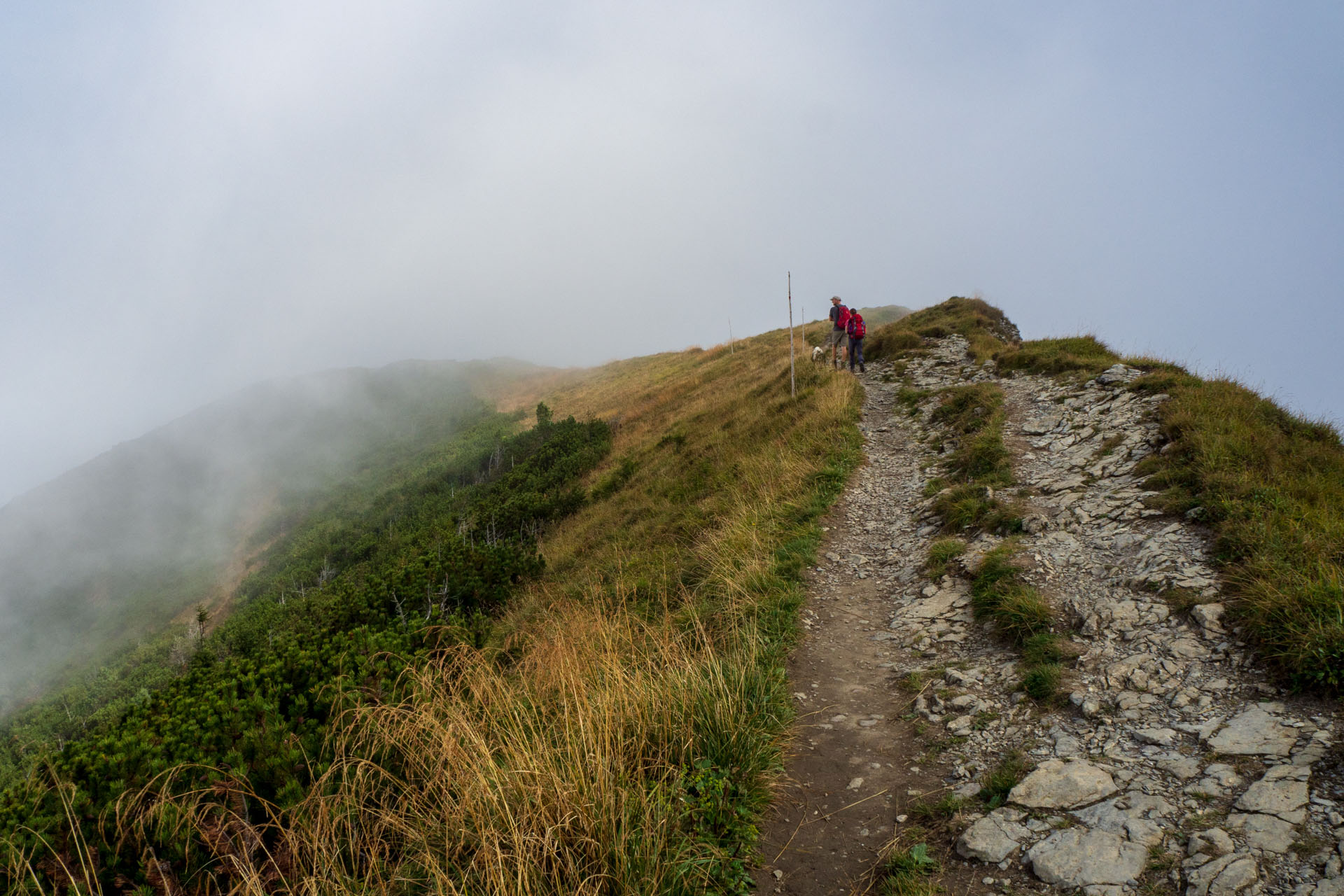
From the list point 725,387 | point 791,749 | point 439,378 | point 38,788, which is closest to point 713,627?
point 791,749

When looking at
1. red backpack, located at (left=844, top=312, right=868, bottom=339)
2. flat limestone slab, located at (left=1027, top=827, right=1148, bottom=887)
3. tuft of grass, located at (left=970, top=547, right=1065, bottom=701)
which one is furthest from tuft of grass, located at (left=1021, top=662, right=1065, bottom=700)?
red backpack, located at (left=844, top=312, right=868, bottom=339)

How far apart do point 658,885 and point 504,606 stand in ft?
28.1

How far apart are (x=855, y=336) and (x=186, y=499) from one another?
8882cm

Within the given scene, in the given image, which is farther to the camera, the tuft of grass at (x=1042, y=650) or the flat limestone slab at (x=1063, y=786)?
the tuft of grass at (x=1042, y=650)

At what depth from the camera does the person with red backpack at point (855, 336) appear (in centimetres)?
1855

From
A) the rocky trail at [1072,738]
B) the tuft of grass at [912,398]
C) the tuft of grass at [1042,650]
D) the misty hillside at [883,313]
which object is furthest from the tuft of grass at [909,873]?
the misty hillside at [883,313]

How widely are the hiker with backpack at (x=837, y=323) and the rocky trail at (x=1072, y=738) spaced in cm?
1188

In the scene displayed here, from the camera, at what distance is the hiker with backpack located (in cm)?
1855

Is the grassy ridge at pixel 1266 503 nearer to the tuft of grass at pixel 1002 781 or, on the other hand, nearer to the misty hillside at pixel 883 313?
the tuft of grass at pixel 1002 781

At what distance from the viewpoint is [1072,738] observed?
4094 mm

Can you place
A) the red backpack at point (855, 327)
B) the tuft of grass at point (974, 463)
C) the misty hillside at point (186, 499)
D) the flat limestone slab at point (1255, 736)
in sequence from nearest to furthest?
the flat limestone slab at point (1255, 736), the tuft of grass at point (974, 463), the red backpack at point (855, 327), the misty hillside at point (186, 499)

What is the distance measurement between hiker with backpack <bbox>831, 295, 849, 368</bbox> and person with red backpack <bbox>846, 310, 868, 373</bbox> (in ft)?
0.43

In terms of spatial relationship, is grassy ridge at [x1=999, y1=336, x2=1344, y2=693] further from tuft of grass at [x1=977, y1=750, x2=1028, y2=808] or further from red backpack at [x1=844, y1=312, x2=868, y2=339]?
red backpack at [x1=844, y1=312, x2=868, y2=339]

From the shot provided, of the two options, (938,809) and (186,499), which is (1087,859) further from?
(186,499)
